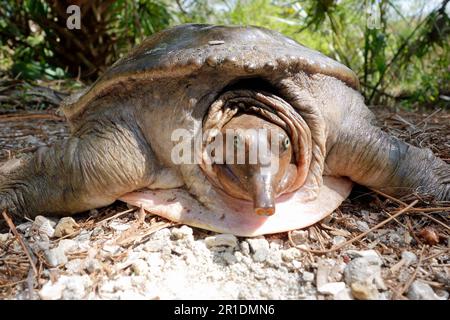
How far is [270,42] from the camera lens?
1778 mm

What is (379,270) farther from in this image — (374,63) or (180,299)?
(374,63)

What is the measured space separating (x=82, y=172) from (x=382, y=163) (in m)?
1.39

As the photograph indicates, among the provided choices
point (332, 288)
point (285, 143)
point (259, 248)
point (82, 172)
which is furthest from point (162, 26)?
point (332, 288)

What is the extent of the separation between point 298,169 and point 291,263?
48 centimetres

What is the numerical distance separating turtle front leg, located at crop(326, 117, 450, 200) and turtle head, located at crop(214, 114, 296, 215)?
330 millimetres

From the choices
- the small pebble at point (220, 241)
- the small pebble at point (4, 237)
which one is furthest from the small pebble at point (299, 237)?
the small pebble at point (4, 237)

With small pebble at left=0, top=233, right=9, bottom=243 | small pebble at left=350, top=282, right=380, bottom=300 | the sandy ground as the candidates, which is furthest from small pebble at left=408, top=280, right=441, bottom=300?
small pebble at left=0, top=233, right=9, bottom=243

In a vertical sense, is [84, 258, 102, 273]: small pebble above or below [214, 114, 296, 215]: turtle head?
below

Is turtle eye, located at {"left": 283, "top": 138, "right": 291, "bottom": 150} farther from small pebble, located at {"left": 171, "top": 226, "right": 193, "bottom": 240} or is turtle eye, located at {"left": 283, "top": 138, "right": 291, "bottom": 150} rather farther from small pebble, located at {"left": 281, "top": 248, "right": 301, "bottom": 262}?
small pebble, located at {"left": 171, "top": 226, "right": 193, "bottom": 240}

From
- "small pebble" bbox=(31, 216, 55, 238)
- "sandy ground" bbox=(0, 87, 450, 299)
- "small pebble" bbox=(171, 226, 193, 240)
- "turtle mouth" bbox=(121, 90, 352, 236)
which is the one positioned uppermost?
"turtle mouth" bbox=(121, 90, 352, 236)

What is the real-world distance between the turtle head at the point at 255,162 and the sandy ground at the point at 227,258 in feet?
0.72

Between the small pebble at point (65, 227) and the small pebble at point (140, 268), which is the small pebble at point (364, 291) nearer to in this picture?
the small pebble at point (140, 268)

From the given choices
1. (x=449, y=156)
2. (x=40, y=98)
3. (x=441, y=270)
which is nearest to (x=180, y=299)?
(x=441, y=270)

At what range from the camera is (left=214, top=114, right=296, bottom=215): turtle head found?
4.65 ft
